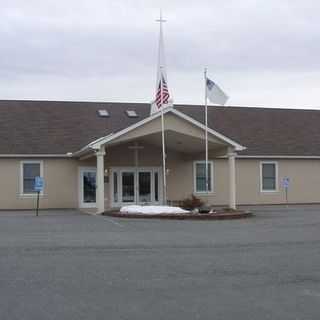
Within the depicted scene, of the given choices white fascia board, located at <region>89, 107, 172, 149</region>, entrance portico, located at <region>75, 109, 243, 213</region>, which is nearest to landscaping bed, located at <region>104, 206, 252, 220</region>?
white fascia board, located at <region>89, 107, 172, 149</region>

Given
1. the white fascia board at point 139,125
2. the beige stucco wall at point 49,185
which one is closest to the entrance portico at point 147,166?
the white fascia board at point 139,125

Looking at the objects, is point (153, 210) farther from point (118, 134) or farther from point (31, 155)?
point (31, 155)

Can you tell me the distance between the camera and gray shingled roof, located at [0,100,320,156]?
32625 mm

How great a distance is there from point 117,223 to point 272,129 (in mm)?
17530

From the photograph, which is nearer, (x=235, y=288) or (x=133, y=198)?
(x=235, y=288)

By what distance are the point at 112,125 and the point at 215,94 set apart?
26.7 ft

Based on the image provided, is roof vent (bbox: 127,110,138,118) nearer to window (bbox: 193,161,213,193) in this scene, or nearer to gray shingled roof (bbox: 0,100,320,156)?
gray shingled roof (bbox: 0,100,320,156)

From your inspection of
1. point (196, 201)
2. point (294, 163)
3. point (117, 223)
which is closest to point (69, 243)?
point (117, 223)

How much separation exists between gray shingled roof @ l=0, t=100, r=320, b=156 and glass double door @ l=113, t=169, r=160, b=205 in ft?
8.46

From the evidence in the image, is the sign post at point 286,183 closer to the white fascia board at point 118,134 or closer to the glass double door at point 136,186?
the glass double door at point 136,186

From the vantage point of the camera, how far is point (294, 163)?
35.9 m

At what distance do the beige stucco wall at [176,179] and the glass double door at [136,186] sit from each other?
413 millimetres

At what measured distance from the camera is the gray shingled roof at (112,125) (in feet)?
107

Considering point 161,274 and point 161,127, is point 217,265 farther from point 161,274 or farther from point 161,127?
point 161,127
